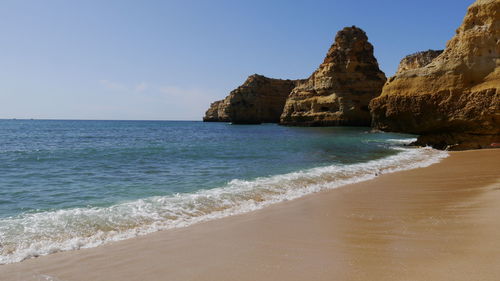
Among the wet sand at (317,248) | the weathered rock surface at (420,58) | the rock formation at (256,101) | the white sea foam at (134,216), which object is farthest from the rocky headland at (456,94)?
the rock formation at (256,101)

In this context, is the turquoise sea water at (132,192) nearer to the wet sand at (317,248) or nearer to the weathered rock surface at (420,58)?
the wet sand at (317,248)

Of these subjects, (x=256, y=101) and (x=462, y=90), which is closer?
(x=462, y=90)

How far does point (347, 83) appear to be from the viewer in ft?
187

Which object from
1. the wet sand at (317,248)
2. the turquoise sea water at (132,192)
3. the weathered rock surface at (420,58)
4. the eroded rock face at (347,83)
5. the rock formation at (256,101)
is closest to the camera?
the wet sand at (317,248)

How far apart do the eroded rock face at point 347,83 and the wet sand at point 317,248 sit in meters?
51.1

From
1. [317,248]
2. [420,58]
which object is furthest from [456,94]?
[420,58]

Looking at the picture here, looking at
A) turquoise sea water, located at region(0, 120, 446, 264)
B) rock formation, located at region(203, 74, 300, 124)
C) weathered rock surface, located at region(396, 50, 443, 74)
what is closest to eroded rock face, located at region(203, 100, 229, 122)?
rock formation, located at region(203, 74, 300, 124)

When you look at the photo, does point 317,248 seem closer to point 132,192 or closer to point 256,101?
point 132,192

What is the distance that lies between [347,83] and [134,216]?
54742 millimetres

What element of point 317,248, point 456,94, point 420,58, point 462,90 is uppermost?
point 420,58

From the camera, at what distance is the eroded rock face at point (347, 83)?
184ft

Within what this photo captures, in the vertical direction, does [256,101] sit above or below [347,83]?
below

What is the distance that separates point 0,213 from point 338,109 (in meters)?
54.0

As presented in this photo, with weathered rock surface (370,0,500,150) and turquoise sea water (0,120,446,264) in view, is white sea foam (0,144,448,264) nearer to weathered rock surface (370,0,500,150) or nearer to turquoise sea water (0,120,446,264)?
turquoise sea water (0,120,446,264)
